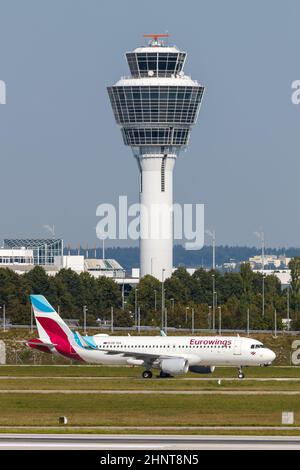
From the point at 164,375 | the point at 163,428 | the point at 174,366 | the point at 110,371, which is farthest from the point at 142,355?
the point at 163,428

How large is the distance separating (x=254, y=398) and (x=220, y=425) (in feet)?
56.4

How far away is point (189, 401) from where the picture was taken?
3263 inches

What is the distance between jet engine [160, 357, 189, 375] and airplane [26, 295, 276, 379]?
0.31 feet

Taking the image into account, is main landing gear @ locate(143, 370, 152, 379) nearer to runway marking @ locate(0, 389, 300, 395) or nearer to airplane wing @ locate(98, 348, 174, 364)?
airplane wing @ locate(98, 348, 174, 364)

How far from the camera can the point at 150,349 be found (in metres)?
111

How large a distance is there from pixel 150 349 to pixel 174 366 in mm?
4538

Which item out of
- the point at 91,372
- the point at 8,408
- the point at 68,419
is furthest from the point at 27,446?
the point at 91,372

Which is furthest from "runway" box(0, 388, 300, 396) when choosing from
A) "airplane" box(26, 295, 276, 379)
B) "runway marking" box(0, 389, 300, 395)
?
"airplane" box(26, 295, 276, 379)

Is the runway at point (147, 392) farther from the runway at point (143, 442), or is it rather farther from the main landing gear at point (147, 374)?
the runway at point (143, 442)

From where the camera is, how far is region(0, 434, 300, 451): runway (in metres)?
55.9

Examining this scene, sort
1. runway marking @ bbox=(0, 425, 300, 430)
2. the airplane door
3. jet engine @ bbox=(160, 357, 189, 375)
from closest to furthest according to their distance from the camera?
runway marking @ bbox=(0, 425, 300, 430), jet engine @ bbox=(160, 357, 189, 375), the airplane door

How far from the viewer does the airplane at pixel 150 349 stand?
110 meters
